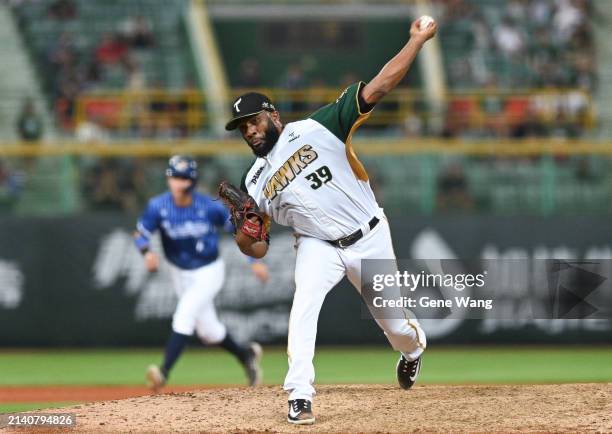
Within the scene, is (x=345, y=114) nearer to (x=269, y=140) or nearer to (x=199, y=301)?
(x=269, y=140)

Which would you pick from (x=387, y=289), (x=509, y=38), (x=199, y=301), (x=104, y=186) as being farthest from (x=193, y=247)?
(x=509, y=38)

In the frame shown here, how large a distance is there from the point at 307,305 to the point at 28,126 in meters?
12.0

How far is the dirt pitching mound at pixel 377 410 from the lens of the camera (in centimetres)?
783

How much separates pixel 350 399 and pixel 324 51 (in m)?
19.3

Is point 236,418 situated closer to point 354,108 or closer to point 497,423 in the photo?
point 497,423

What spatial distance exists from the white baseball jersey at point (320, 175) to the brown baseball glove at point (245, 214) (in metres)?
0.14

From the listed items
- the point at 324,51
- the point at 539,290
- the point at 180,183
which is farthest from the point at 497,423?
the point at 324,51

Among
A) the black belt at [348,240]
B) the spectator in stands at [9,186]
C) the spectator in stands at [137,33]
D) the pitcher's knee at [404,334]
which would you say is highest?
the spectator in stands at [137,33]

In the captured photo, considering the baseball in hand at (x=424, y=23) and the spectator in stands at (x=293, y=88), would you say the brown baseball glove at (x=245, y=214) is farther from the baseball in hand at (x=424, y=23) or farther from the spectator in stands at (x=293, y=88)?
the spectator in stands at (x=293, y=88)

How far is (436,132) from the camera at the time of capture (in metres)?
19.4

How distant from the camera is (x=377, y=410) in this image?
840 centimetres

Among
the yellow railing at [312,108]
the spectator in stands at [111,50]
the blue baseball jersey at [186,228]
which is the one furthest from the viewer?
the spectator in stands at [111,50]

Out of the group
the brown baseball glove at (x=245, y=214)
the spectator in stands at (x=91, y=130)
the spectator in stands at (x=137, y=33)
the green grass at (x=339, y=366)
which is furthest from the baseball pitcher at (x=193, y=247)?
the spectator in stands at (x=137, y=33)

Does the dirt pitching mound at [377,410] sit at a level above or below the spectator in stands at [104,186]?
below
